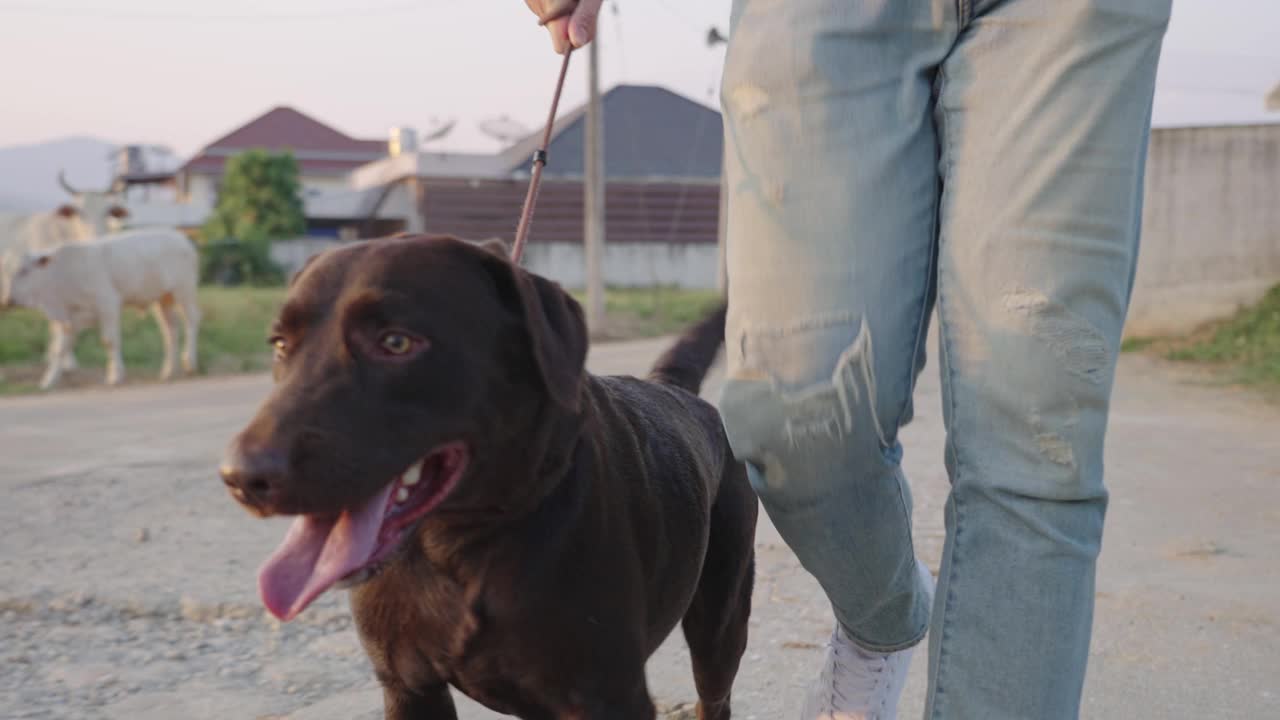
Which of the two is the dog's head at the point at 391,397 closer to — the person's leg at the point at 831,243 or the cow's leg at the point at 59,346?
the person's leg at the point at 831,243

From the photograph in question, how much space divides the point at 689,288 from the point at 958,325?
118 ft

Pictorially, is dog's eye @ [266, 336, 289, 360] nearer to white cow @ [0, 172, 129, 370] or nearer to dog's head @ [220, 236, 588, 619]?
dog's head @ [220, 236, 588, 619]

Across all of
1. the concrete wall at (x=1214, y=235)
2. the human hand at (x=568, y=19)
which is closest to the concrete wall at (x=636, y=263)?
the concrete wall at (x=1214, y=235)

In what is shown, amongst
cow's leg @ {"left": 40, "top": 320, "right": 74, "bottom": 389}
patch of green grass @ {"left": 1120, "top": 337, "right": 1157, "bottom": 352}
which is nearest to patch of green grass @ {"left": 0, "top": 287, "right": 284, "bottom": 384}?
cow's leg @ {"left": 40, "top": 320, "right": 74, "bottom": 389}

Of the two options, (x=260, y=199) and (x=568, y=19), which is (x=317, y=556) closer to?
(x=568, y=19)

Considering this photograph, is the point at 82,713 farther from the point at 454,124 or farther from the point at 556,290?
the point at 454,124

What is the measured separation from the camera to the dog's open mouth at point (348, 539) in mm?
1808

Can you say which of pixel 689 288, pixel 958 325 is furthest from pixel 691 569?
pixel 689 288

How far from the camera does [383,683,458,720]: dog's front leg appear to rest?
216 centimetres

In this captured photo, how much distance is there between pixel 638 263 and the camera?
125 ft

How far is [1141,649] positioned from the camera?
3.32m

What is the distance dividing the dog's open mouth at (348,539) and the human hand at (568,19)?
1004 millimetres

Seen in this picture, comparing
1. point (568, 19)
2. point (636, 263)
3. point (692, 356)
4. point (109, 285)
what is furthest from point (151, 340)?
point (636, 263)

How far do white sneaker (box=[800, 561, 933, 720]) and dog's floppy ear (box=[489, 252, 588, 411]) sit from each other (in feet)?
2.50
